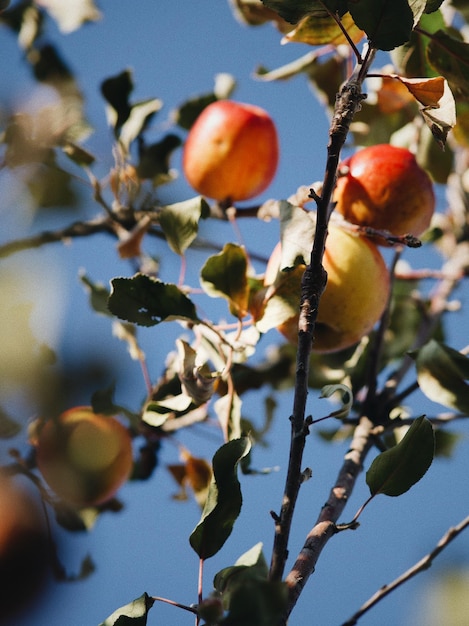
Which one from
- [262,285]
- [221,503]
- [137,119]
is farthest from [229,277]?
[137,119]

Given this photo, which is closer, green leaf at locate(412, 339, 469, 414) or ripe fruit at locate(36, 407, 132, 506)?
green leaf at locate(412, 339, 469, 414)

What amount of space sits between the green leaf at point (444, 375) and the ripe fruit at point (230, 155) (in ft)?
1.65

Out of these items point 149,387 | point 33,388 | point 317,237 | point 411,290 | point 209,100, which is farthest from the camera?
point 411,290

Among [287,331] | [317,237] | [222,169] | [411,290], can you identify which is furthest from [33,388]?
[411,290]

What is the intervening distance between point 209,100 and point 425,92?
2.70 ft

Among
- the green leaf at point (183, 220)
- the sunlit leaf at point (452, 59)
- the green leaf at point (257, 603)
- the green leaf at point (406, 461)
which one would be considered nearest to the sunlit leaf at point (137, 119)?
the green leaf at point (183, 220)

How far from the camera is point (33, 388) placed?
48cm

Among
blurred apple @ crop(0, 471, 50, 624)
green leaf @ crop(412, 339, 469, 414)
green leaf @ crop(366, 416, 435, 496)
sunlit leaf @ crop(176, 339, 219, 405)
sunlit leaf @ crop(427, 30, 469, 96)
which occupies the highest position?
sunlit leaf @ crop(427, 30, 469, 96)

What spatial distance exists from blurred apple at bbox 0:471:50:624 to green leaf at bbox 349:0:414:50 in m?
0.82

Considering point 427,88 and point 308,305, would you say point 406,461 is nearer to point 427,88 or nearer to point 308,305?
point 308,305

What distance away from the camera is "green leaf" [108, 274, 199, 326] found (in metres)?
0.90

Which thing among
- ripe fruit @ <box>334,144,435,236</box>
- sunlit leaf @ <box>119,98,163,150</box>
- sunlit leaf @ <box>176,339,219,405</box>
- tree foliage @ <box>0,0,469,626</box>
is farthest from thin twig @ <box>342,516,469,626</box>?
sunlit leaf @ <box>119,98,163,150</box>

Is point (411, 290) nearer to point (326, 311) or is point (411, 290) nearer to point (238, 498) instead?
point (326, 311)

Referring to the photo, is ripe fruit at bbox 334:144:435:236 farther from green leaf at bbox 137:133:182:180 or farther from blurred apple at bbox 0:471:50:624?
blurred apple at bbox 0:471:50:624
